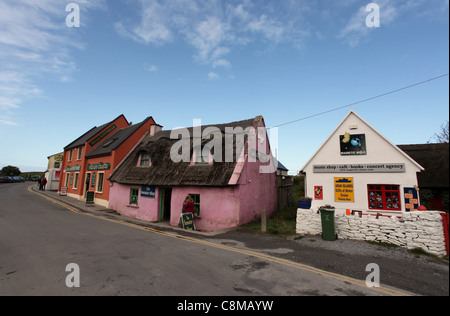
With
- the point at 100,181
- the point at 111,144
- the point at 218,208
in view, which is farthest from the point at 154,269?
the point at 111,144

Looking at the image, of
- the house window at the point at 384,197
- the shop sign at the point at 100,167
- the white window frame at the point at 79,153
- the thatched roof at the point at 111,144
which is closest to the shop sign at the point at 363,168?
the house window at the point at 384,197

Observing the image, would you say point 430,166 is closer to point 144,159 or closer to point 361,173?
point 361,173

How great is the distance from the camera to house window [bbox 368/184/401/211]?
10.9m

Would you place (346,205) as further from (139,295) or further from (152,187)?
(152,187)

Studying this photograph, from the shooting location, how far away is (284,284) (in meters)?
4.74

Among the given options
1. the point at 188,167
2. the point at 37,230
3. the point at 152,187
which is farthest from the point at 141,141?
the point at 37,230

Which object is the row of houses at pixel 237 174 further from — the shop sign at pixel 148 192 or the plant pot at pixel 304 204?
the plant pot at pixel 304 204

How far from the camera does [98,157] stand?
2119 cm

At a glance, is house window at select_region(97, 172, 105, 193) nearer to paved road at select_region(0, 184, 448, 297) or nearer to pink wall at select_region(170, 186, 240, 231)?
paved road at select_region(0, 184, 448, 297)

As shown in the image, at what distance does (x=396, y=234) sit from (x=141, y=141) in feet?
67.3

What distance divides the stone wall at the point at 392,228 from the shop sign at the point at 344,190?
112 inches

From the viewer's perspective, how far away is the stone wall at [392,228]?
22.9ft

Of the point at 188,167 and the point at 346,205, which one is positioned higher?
the point at 188,167

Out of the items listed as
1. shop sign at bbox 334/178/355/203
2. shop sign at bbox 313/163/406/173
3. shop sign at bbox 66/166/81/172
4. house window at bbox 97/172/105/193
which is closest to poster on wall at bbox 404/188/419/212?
shop sign at bbox 313/163/406/173
